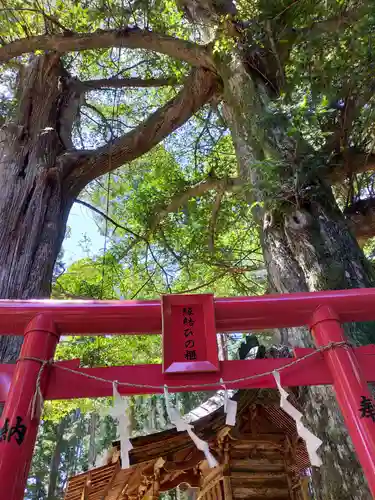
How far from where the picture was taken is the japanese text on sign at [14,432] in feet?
4.64

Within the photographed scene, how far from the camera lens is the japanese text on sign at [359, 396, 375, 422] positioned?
1479 mm

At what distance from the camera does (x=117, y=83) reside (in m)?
5.67

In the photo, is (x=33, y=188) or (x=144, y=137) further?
(x=144, y=137)

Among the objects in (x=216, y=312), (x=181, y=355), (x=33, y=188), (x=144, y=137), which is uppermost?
(x=144, y=137)

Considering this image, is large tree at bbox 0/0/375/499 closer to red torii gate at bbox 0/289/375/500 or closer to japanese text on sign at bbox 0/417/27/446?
red torii gate at bbox 0/289/375/500

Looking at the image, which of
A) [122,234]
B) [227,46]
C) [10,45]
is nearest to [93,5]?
[10,45]

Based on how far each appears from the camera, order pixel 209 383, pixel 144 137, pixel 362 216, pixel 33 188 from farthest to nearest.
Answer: pixel 144 137 < pixel 362 216 < pixel 33 188 < pixel 209 383

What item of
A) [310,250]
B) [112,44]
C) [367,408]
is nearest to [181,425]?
[367,408]

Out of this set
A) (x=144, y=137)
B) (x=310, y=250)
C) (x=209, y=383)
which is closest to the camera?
(x=209, y=383)

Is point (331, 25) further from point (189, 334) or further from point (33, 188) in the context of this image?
point (189, 334)

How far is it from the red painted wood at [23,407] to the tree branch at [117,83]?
160 inches

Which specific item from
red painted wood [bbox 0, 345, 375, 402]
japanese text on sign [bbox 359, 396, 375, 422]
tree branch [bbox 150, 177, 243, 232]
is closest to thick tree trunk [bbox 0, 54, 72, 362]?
red painted wood [bbox 0, 345, 375, 402]

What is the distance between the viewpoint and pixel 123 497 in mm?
6270

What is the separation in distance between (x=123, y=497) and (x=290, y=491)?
2750mm
